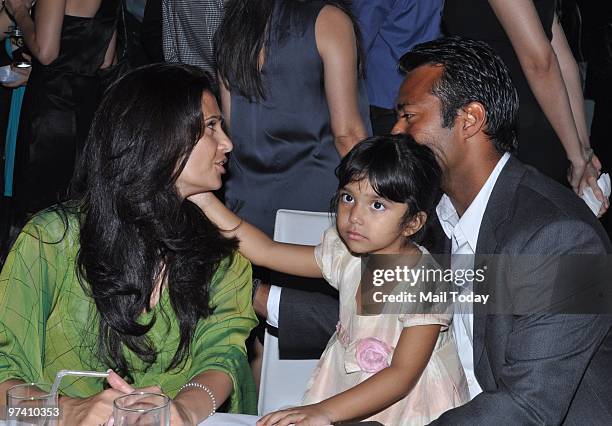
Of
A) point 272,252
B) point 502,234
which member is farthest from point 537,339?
point 272,252

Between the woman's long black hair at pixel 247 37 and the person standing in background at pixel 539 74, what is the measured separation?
1.40 feet

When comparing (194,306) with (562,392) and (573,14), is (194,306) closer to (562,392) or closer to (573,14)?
(562,392)

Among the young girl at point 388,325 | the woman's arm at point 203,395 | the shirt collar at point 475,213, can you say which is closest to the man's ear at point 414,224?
the young girl at point 388,325

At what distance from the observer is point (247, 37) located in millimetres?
3006

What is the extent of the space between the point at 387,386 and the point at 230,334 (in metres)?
0.40

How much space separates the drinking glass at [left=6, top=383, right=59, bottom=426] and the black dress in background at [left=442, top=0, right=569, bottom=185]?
197 centimetres

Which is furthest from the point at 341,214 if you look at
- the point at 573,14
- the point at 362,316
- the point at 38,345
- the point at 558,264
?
the point at 573,14

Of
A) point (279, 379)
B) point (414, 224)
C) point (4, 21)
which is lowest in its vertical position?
point (279, 379)

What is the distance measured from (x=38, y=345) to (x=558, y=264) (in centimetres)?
118

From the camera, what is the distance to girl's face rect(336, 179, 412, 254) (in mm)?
2443

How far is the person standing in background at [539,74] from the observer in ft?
10.1

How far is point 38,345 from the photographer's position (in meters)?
2.31

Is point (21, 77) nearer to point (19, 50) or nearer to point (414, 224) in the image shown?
point (19, 50)

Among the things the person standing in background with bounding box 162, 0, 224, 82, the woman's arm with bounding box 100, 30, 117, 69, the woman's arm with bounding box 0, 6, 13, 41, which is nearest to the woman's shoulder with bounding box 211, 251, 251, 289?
the person standing in background with bounding box 162, 0, 224, 82
